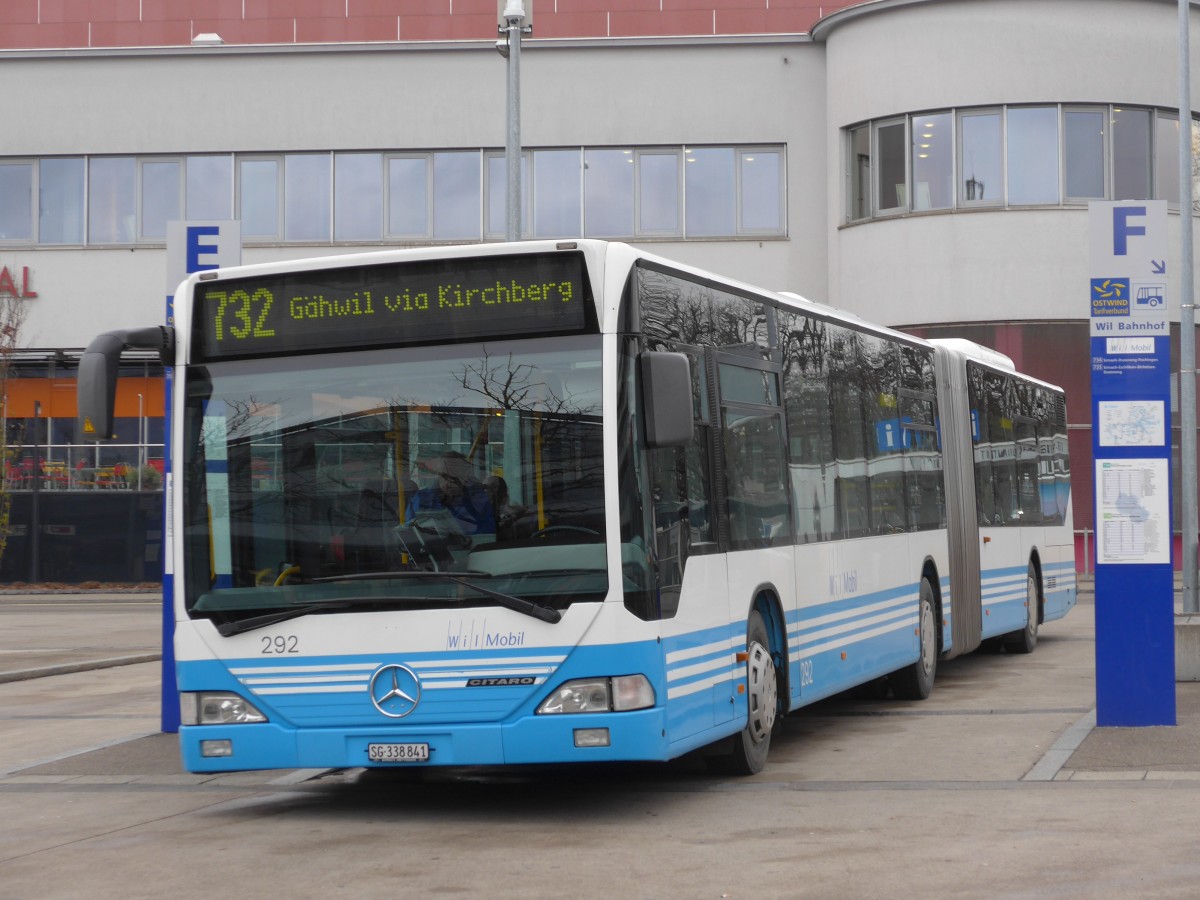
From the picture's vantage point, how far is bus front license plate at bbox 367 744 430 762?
8797 mm

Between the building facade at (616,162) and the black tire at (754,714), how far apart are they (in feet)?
74.2

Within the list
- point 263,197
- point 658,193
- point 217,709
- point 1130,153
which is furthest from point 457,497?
point 263,197

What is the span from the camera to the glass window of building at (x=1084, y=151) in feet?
105

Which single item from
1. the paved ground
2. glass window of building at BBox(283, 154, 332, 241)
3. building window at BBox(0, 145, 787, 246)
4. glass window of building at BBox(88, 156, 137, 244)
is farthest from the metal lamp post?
glass window of building at BBox(88, 156, 137, 244)

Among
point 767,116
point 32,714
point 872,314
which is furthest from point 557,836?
point 767,116

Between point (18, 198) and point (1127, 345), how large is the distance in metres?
30.0

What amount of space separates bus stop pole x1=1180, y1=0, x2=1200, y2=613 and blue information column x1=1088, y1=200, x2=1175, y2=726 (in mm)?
10270

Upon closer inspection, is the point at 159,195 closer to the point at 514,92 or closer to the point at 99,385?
the point at 514,92

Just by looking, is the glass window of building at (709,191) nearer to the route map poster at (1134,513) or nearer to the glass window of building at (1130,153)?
the glass window of building at (1130,153)

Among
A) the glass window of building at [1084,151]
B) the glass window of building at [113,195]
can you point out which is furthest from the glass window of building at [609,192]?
the glass window of building at [113,195]

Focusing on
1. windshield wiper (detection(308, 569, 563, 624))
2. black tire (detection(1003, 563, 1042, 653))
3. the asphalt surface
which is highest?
windshield wiper (detection(308, 569, 563, 624))

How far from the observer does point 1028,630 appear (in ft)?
62.9

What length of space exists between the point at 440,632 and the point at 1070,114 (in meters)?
25.9

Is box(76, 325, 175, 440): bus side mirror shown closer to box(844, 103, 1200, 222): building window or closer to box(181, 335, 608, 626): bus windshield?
box(181, 335, 608, 626): bus windshield
